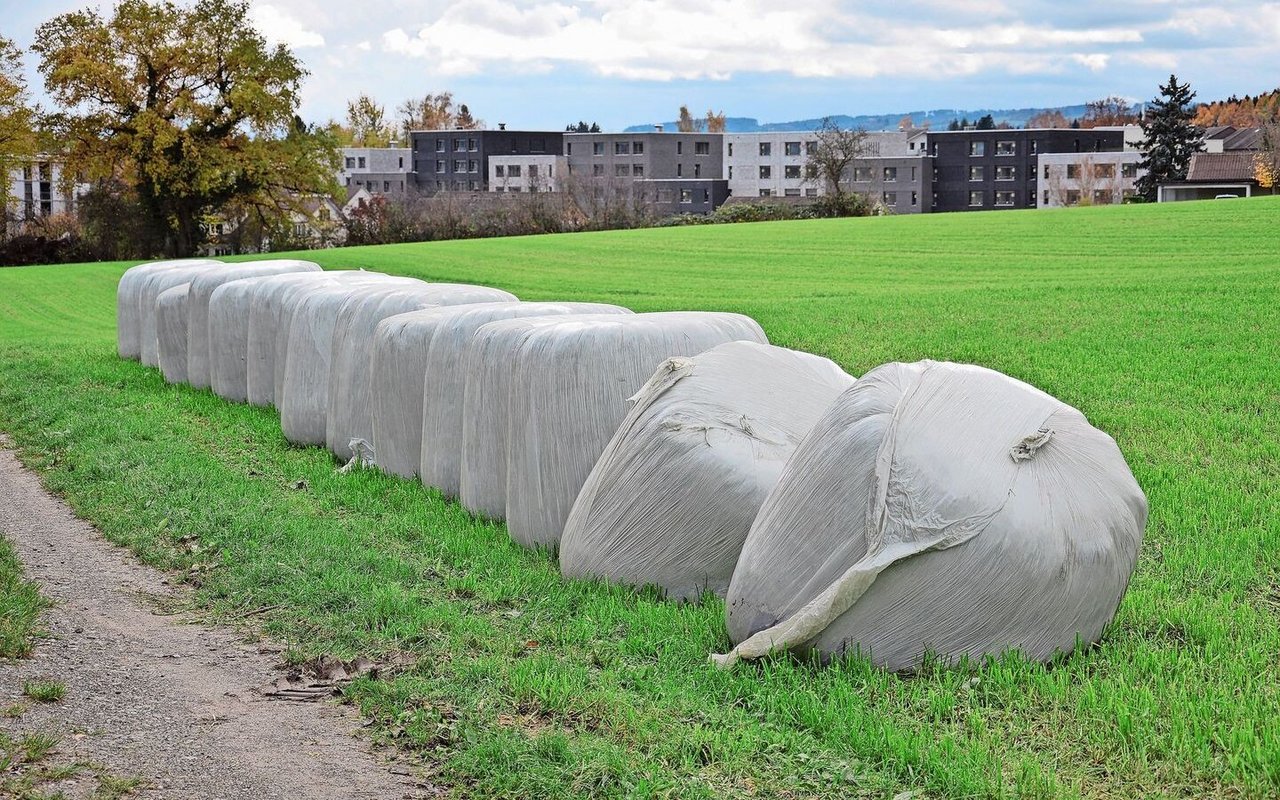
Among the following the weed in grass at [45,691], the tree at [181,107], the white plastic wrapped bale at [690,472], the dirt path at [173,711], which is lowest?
the dirt path at [173,711]

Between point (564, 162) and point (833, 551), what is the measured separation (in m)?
125

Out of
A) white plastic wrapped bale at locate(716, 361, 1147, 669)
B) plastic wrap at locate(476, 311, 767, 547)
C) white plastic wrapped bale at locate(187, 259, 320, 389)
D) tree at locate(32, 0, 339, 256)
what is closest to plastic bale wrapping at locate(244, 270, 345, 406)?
white plastic wrapped bale at locate(187, 259, 320, 389)

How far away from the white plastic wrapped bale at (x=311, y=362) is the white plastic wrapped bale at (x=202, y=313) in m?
3.58

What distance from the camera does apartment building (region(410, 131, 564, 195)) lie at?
427 feet

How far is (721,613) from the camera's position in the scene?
6000 millimetres

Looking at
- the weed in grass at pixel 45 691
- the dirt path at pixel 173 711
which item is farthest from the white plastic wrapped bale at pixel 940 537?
the weed in grass at pixel 45 691

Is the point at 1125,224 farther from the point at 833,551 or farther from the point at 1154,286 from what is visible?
the point at 833,551

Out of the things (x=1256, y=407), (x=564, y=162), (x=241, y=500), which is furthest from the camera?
(x=564, y=162)

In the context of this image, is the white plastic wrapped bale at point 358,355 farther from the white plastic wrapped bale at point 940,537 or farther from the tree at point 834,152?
the tree at point 834,152

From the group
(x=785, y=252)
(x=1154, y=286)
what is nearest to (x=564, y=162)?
(x=785, y=252)

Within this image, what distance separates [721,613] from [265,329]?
27.9ft

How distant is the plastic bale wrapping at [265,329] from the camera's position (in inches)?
520

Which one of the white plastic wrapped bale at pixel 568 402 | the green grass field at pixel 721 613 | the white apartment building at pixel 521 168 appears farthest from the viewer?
the white apartment building at pixel 521 168

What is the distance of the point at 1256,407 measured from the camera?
10492 mm
